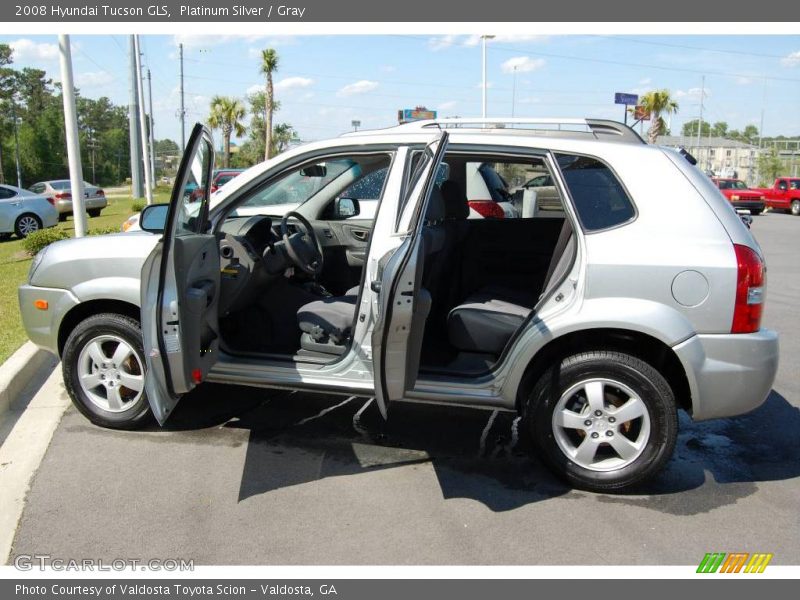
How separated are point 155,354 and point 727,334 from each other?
9.59 feet

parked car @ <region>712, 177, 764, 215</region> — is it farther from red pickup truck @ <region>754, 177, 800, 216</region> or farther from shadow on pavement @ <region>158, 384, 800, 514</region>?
shadow on pavement @ <region>158, 384, 800, 514</region>

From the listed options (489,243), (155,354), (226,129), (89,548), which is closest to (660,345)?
(489,243)

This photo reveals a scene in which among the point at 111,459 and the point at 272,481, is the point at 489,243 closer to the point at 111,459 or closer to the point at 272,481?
the point at 272,481

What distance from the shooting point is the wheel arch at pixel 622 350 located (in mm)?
3680

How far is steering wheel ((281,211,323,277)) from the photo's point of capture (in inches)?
184

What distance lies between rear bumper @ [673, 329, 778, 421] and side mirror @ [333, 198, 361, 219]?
3176 mm

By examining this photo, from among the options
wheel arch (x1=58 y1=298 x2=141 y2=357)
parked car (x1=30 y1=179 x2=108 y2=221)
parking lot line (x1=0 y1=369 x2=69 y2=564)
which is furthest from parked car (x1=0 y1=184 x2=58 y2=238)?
wheel arch (x1=58 y1=298 x2=141 y2=357)

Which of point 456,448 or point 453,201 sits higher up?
point 453,201

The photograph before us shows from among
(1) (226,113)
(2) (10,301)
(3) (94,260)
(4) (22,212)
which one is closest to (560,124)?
(3) (94,260)

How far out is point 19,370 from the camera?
5.19 meters

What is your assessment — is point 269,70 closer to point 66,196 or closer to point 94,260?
point 66,196

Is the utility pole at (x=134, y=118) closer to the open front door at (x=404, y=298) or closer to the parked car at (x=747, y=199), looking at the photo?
the parked car at (x=747, y=199)

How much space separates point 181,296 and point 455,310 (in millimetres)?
1610

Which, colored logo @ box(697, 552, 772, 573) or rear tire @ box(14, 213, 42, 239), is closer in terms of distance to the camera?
colored logo @ box(697, 552, 772, 573)
